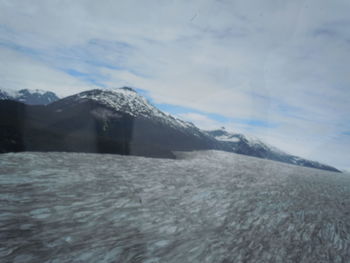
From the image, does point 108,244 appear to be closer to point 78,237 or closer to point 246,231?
point 78,237

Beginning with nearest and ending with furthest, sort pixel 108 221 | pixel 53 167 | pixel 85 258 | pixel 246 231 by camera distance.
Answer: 1. pixel 85 258
2. pixel 108 221
3. pixel 246 231
4. pixel 53 167

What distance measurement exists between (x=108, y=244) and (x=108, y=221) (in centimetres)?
138

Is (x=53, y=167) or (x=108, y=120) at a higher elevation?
(x=108, y=120)

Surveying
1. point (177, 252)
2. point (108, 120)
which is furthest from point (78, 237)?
point (108, 120)

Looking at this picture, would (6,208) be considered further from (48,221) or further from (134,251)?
(134,251)

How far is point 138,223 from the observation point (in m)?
7.00

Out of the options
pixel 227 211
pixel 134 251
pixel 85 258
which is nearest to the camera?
pixel 85 258

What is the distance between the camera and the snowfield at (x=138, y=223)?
5180 millimetres

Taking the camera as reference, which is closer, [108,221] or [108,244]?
[108,244]

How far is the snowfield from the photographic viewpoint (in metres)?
5.18

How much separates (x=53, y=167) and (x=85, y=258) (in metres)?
8.35

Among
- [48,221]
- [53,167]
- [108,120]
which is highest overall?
[108,120]

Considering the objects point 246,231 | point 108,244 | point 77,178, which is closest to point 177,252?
point 108,244

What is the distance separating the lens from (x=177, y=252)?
5695 mm
